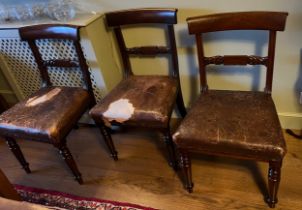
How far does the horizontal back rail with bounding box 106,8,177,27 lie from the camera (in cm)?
151

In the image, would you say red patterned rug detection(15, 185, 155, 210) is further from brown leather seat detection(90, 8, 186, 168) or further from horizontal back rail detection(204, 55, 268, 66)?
horizontal back rail detection(204, 55, 268, 66)

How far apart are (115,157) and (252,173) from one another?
33.2 inches

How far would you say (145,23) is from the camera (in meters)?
1.65

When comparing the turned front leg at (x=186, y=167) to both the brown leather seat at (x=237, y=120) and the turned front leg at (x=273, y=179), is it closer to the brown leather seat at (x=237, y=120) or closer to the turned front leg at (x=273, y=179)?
the brown leather seat at (x=237, y=120)

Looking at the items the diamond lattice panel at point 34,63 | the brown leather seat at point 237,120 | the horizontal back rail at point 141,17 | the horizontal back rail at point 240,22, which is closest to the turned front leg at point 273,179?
the brown leather seat at point 237,120

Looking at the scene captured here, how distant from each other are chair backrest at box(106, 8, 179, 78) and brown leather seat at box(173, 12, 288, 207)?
18 cm

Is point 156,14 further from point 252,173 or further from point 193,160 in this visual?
point 252,173

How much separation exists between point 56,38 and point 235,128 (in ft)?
3.74

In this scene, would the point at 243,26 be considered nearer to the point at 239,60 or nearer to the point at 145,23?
the point at 239,60

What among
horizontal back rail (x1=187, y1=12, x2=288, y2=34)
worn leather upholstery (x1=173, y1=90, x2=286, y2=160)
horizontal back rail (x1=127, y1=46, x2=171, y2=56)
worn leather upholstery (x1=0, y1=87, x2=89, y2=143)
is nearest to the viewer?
worn leather upholstery (x1=173, y1=90, x2=286, y2=160)

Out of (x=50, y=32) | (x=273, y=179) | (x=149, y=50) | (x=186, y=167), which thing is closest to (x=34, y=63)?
Result: (x=50, y=32)

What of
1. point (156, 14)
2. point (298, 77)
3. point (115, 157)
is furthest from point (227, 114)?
point (115, 157)

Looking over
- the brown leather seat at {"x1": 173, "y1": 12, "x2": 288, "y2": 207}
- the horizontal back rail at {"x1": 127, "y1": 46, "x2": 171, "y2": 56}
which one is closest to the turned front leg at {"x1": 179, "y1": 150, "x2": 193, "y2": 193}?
the brown leather seat at {"x1": 173, "y1": 12, "x2": 288, "y2": 207}

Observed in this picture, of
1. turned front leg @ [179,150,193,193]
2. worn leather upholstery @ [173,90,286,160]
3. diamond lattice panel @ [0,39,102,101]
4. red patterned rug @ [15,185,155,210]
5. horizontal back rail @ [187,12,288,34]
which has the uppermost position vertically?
horizontal back rail @ [187,12,288,34]
